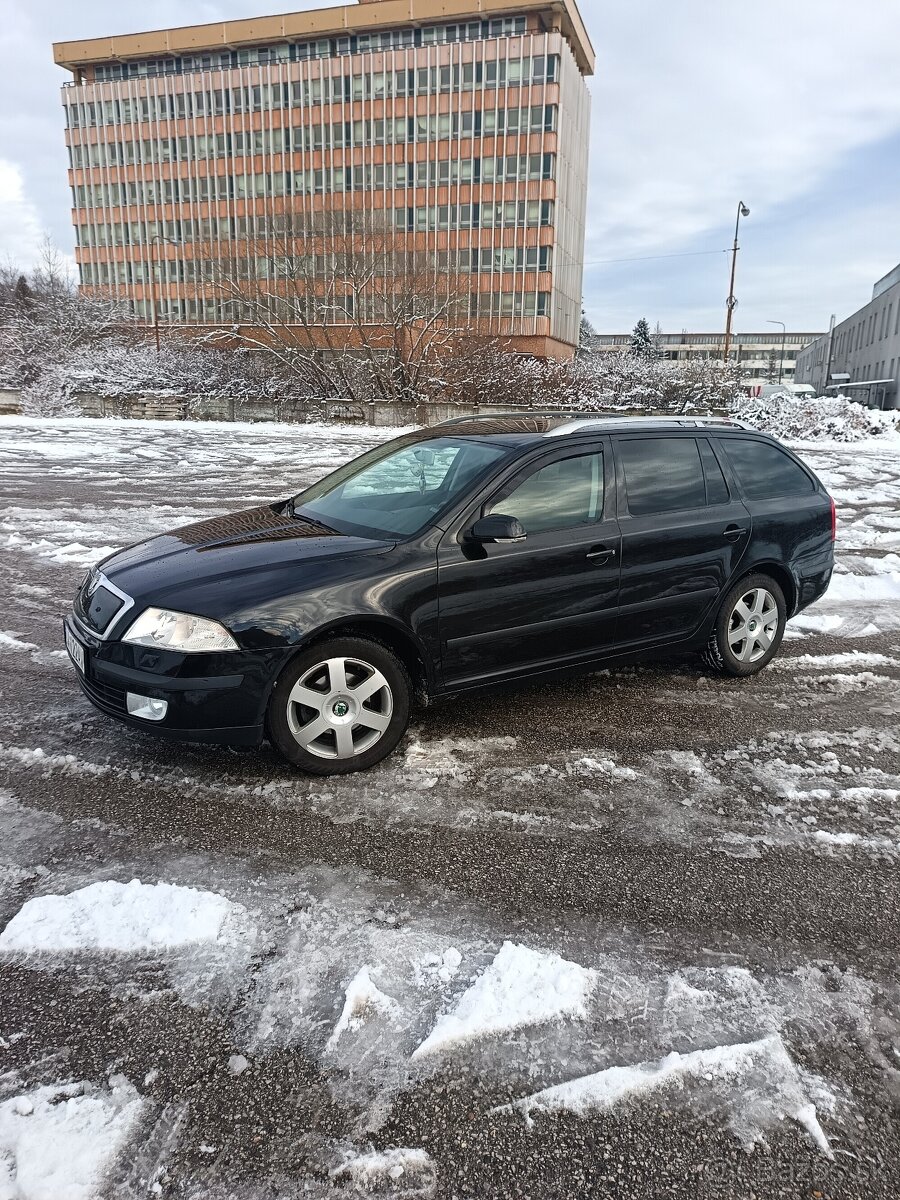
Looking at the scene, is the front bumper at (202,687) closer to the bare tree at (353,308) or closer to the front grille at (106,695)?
the front grille at (106,695)

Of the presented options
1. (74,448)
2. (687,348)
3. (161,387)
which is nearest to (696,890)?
(74,448)

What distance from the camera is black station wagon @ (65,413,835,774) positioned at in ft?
11.4

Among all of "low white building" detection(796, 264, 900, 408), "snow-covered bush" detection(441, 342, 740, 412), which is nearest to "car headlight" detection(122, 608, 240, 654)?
"snow-covered bush" detection(441, 342, 740, 412)

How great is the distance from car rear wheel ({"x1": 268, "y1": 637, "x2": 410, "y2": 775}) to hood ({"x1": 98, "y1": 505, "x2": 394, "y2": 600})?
49cm

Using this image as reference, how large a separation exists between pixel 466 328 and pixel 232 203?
48.1m

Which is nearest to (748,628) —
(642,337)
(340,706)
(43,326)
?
(340,706)

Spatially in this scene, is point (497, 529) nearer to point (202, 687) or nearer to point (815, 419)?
point (202, 687)

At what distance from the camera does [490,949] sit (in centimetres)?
257

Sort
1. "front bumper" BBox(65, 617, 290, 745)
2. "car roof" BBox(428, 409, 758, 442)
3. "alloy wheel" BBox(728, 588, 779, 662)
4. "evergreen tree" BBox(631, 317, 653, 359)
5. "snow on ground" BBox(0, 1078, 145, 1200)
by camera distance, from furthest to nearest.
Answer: "evergreen tree" BBox(631, 317, 653, 359) < "alloy wheel" BBox(728, 588, 779, 662) < "car roof" BBox(428, 409, 758, 442) < "front bumper" BBox(65, 617, 290, 745) < "snow on ground" BBox(0, 1078, 145, 1200)

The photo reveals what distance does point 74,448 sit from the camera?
65.8 feet

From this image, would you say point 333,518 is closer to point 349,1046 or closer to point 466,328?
Answer: point 349,1046

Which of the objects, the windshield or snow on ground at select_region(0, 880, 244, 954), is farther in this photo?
the windshield

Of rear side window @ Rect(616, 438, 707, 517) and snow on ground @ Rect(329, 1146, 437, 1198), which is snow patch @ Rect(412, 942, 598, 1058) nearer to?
snow on ground @ Rect(329, 1146, 437, 1198)

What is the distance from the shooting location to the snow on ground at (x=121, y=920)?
2.57 m
